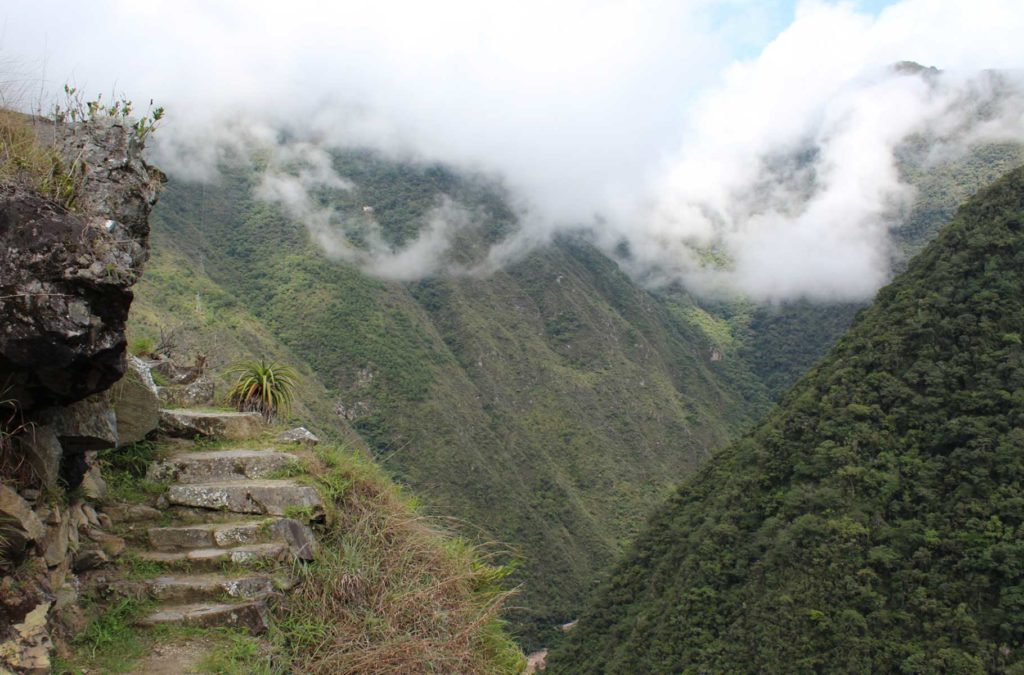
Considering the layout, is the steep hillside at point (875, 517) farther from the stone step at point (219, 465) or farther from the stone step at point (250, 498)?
the stone step at point (250, 498)

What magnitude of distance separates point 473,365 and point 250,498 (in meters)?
110

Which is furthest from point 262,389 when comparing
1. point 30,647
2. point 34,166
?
point 30,647

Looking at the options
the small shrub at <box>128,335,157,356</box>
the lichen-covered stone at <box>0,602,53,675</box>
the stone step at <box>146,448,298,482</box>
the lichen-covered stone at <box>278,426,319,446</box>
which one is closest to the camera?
the lichen-covered stone at <box>0,602,53,675</box>

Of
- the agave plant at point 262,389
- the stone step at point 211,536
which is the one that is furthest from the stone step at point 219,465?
the agave plant at point 262,389

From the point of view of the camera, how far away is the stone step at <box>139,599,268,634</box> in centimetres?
607

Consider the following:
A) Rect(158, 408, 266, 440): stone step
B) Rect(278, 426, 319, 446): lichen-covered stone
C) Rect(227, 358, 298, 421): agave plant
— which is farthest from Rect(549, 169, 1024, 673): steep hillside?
Rect(158, 408, 266, 440): stone step

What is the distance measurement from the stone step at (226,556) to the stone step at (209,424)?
2.37 metres

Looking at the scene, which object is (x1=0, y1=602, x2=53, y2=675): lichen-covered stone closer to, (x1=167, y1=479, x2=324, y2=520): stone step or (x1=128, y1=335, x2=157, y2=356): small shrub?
(x1=167, y1=479, x2=324, y2=520): stone step

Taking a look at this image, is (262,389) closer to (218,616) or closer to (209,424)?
(209,424)

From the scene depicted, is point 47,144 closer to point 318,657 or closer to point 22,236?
point 22,236

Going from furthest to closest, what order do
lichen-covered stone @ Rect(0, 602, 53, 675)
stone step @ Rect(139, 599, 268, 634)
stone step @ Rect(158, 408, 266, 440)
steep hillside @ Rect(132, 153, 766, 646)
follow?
steep hillside @ Rect(132, 153, 766, 646) → stone step @ Rect(158, 408, 266, 440) → stone step @ Rect(139, 599, 268, 634) → lichen-covered stone @ Rect(0, 602, 53, 675)

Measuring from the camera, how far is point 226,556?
676 cm

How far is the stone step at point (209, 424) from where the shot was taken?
8.98 meters

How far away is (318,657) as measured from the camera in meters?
6.14
